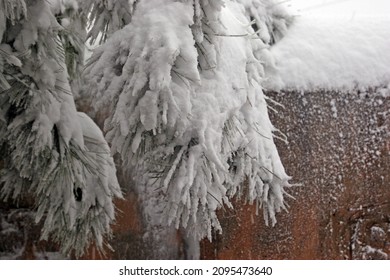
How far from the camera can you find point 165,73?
115cm

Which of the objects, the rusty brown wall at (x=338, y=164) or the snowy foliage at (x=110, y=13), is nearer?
the snowy foliage at (x=110, y=13)

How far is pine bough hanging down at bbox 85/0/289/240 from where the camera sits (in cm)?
118

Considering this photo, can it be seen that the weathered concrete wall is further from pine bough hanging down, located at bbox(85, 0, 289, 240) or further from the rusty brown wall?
pine bough hanging down, located at bbox(85, 0, 289, 240)

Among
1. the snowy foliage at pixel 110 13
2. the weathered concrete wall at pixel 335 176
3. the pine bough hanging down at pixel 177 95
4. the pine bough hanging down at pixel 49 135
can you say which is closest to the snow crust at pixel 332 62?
the weathered concrete wall at pixel 335 176

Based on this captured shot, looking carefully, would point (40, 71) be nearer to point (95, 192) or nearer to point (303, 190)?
point (95, 192)

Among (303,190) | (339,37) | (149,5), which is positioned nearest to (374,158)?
(303,190)

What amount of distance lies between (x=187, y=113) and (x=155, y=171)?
0.78ft

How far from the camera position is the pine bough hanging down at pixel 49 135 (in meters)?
1.47

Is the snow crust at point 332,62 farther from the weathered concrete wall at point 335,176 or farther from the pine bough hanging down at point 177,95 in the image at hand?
the pine bough hanging down at point 177,95

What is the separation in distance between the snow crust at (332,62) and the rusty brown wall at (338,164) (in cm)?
5

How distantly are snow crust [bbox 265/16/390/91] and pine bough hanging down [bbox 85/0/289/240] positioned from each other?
828 mm

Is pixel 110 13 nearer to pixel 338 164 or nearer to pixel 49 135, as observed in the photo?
pixel 49 135

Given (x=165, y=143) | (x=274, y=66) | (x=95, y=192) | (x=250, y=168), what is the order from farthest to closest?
1. (x=274, y=66)
2. (x=95, y=192)
3. (x=250, y=168)
4. (x=165, y=143)

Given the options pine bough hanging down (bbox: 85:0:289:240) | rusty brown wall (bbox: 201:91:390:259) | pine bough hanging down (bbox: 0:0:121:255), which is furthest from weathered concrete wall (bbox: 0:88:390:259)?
pine bough hanging down (bbox: 85:0:289:240)
